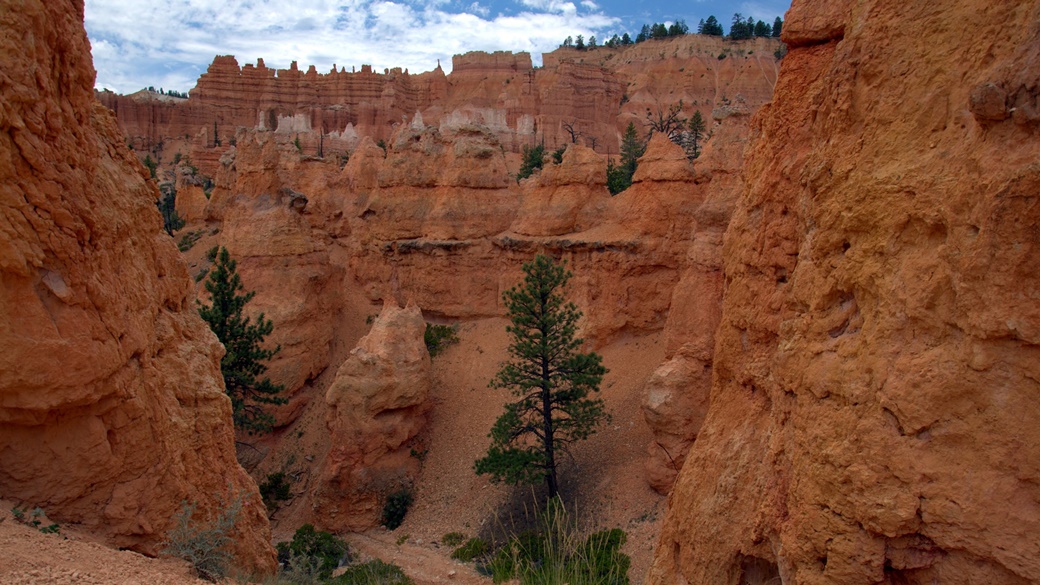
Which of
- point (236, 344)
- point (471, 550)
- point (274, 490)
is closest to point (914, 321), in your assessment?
point (471, 550)

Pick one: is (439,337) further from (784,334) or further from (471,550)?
(784,334)

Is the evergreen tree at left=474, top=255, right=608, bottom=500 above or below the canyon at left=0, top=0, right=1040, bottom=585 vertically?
below

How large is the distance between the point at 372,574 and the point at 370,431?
6213mm

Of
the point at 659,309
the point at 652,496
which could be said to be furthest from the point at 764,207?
the point at 659,309

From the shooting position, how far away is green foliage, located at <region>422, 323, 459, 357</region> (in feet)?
82.9

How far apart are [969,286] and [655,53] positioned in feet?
307

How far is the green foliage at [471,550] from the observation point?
1694 centimetres

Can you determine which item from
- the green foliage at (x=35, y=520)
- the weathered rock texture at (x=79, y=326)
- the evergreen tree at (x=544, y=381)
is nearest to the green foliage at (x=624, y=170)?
the evergreen tree at (x=544, y=381)

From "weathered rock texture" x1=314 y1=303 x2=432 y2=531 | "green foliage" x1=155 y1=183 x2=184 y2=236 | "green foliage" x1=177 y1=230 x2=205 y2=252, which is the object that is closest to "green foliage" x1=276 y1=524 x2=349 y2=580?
"weathered rock texture" x1=314 y1=303 x2=432 y2=531

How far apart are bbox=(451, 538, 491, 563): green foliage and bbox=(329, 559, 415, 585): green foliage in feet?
5.06

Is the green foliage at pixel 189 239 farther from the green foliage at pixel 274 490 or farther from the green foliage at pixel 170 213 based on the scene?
the green foliage at pixel 274 490

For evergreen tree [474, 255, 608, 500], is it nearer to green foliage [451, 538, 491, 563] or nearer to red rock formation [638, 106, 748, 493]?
green foliage [451, 538, 491, 563]

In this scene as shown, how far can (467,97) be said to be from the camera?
274 ft

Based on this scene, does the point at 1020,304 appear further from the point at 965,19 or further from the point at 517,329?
the point at 517,329
